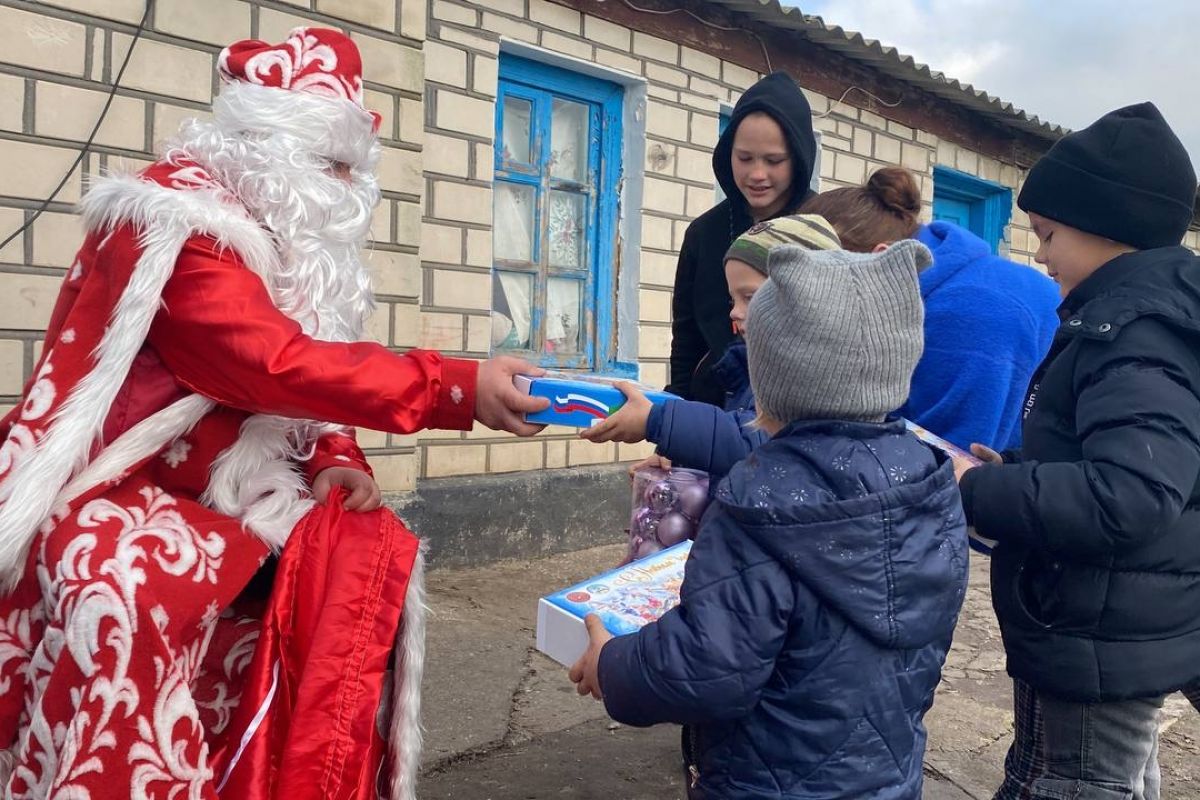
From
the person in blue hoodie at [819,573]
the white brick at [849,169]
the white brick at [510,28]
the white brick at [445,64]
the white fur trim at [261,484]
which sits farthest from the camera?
the white brick at [849,169]

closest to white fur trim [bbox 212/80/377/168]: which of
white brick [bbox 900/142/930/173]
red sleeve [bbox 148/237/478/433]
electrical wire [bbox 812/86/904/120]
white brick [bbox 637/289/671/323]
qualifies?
red sleeve [bbox 148/237/478/433]

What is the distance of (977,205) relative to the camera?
380 inches

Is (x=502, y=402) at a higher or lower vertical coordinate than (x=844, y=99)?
lower

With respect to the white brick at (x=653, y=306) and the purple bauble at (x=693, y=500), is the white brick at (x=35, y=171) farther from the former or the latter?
the white brick at (x=653, y=306)

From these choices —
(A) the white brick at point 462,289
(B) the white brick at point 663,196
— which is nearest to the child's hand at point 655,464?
(A) the white brick at point 462,289

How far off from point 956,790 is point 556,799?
4.00 ft

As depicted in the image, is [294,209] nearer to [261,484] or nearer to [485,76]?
[261,484]

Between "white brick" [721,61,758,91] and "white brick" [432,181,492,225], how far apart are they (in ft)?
6.96

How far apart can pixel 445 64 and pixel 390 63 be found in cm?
56

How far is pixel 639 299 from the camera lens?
19.5ft

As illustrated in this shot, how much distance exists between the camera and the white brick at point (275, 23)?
13.1 ft

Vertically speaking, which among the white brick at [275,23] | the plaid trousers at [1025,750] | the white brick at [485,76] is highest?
Result: the white brick at [485,76]

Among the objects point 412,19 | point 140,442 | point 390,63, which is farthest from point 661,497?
point 412,19

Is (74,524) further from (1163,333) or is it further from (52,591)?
(1163,333)
